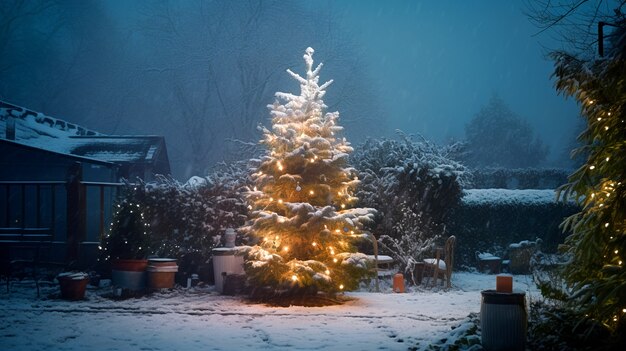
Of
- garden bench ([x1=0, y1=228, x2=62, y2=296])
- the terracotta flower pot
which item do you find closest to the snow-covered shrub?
the terracotta flower pot

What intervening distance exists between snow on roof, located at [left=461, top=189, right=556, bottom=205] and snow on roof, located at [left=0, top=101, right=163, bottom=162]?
46.2 feet

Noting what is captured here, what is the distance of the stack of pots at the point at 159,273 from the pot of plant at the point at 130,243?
16cm

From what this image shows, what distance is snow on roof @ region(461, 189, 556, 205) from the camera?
17656 mm

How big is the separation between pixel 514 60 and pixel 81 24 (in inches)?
6194

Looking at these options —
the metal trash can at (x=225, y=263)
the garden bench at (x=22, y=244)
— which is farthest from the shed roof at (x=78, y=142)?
the metal trash can at (x=225, y=263)

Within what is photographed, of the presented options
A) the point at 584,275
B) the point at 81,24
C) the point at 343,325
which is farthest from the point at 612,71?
the point at 81,24

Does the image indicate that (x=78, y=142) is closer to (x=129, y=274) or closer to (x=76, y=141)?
(x=76, y=141)

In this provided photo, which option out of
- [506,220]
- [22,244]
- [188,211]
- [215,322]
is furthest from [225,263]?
[506,220]

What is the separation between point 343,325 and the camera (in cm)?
816

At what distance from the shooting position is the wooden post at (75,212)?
1319 cm

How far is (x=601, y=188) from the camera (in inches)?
265

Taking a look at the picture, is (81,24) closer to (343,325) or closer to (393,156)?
(393,156)

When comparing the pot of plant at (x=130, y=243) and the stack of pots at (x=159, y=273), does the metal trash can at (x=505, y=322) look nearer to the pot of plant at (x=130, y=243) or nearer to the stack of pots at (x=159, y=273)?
the stack of pots at (x=159, y=273)

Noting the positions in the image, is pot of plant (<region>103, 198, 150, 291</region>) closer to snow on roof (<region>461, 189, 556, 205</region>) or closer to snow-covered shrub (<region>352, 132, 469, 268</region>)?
snow-covered shrub (<region>352, 132, 469, 268</region>)
